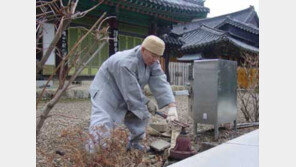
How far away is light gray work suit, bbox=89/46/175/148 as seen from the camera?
237 centimetres

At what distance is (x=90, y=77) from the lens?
23.7ft

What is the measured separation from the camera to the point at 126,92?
2363mm

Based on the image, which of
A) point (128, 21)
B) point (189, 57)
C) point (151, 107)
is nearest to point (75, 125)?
point (151, 107)

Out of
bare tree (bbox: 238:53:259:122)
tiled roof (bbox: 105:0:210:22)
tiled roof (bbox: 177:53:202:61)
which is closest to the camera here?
bare tree (bbox: 238:53:259:122)

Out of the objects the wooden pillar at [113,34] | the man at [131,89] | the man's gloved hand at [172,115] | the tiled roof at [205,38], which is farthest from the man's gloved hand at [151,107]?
the tiled roof at [205,38]

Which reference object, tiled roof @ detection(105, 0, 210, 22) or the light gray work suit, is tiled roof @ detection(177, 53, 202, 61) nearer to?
tiled roof @ detection(105, 0, 210, 22)

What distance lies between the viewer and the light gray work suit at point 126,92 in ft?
7.77

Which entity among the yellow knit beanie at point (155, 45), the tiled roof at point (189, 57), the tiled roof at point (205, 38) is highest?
the tiled roof at point (205, 38)

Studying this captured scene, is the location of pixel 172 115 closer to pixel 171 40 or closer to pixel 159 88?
pixel 159 88

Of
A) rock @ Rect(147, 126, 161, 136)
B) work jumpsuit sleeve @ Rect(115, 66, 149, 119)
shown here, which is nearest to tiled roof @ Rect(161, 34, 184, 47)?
rock @ Rect(147, 126, 161, 136)

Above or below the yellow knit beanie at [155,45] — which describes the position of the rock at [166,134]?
below

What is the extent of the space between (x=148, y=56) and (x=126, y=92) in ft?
1.18

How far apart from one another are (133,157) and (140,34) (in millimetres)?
6664

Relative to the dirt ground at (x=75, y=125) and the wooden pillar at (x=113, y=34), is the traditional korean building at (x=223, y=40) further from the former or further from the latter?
the dirt ground at (x=75, y=125)
